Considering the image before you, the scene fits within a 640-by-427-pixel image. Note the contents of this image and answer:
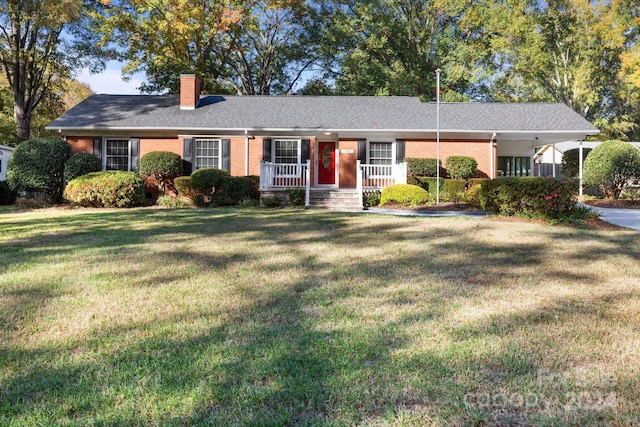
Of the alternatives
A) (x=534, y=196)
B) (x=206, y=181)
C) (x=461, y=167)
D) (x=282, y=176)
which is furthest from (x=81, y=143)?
(x=534, y=196)

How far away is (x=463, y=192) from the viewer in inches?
645

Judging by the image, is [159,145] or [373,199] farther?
[159,145]

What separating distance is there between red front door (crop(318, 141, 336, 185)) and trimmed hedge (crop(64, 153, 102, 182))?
8778 mm

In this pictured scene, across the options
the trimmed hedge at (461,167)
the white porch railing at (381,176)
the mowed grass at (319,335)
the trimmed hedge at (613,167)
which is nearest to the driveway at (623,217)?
the trimmed hedge at (613,167)

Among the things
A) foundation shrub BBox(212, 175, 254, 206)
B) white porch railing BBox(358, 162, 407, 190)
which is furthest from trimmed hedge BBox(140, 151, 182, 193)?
white porch railing BBox(358, 162, 407, 190)

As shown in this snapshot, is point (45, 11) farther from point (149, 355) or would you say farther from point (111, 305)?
point (149, 355)

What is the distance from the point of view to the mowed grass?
2.38 metres

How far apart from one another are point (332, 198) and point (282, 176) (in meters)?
2.08

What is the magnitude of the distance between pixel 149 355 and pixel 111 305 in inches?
53.9

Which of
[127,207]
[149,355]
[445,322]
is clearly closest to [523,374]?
[445,322]

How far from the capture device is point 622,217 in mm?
11391

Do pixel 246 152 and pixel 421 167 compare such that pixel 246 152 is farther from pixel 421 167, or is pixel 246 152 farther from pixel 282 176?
pixel 421 167

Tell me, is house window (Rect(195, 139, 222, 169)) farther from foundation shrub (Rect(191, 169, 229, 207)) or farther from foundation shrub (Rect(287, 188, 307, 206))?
foundation shrub (Rect(287, 188, 307, 206))

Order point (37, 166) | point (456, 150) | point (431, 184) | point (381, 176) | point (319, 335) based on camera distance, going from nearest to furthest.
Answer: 1. point (319, 335)
2. point (37, 166)
3. point (431, 184)
4. point (381, 176)
5. point (456, 150)
